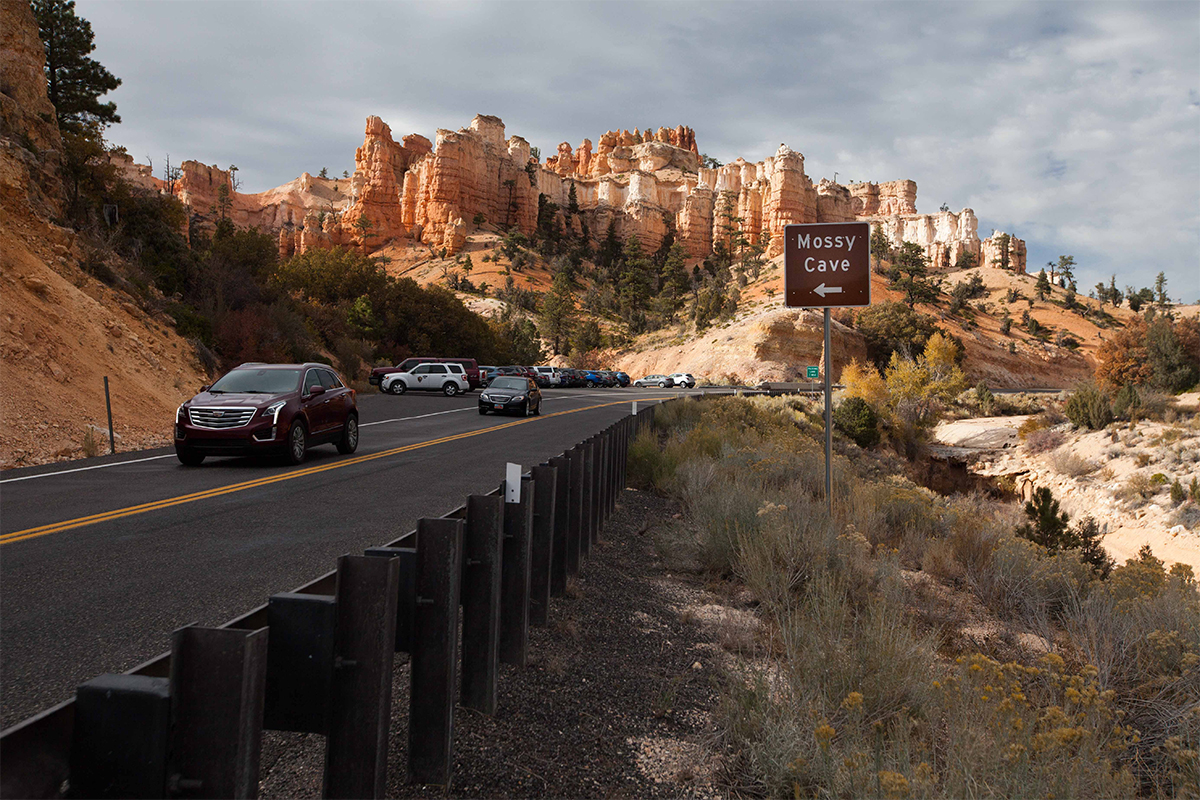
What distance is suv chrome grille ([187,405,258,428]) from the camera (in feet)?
38.2

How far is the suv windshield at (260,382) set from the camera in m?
12.5

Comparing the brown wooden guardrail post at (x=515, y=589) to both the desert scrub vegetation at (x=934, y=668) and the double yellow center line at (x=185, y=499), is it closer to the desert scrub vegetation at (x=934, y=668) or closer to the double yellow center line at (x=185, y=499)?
the desert scrub vegetation at (x=934, y=668)

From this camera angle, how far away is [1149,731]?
4.20 meters

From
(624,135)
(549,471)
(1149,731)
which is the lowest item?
(1149,731)

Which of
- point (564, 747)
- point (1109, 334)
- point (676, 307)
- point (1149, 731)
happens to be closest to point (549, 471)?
point (564, 747)

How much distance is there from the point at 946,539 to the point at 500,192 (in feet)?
399

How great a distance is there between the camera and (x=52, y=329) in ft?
55.8

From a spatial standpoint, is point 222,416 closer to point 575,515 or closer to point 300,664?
point 575,515

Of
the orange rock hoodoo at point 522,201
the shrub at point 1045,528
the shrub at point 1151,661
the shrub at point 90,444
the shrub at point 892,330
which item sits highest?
the orange rock hoodoo at point 522,201

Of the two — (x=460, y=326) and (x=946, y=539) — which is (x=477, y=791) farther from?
(x=460, y=326)

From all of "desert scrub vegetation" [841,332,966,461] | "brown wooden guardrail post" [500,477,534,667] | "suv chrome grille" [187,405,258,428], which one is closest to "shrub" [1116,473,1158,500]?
"desert scrub vegetation" [841,332,966,461]

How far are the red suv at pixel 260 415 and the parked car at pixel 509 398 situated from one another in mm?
12254

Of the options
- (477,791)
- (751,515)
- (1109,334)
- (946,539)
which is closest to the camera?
(477,791)

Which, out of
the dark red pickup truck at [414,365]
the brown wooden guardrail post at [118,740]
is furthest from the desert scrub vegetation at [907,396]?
the brown wooden guardrail post at [118,740]
